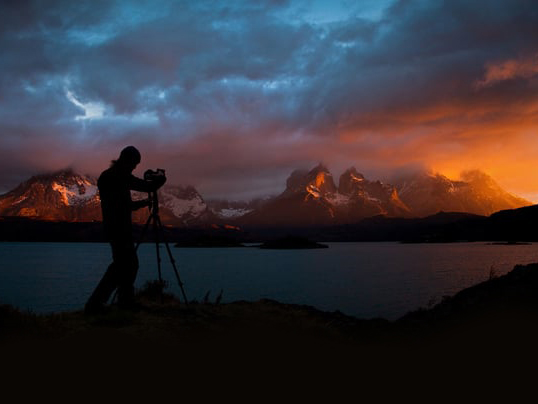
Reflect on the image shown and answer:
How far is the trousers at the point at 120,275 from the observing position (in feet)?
30.2

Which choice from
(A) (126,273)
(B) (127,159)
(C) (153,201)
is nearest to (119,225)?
(A) (126,273)

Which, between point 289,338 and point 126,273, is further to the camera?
point 126,273

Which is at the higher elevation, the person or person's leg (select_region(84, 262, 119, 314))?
the person

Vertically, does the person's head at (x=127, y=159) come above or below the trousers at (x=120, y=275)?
above

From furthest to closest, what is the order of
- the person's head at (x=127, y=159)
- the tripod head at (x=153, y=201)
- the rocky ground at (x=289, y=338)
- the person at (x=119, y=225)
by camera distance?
the tripod head at (x=153, y=201), the person's head at (x=127, y=159), the person at (x=119, y=225), the rocky ground at (x=289, y=338)

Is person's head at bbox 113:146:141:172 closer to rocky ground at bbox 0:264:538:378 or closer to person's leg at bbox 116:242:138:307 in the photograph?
person's leg at bbox 116:242:138:307

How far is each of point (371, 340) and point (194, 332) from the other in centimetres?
474

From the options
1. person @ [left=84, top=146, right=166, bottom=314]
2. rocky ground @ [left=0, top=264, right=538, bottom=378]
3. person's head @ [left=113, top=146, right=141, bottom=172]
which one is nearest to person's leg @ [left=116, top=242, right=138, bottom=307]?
person @ [left=84, top=146, right=166, bottom=314]

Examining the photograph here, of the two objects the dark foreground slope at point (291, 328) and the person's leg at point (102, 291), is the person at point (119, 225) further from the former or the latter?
the dark foreground slope at point (291, 328)

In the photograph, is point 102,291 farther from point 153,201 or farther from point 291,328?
point 291,328

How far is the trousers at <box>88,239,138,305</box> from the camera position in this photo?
9.20m

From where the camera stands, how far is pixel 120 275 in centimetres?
945

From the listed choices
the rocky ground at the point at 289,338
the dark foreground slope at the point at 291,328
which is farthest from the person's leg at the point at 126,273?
the dark foreground slope at the point at 291,328

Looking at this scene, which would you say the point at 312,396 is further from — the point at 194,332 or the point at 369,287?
the point at 369,287
